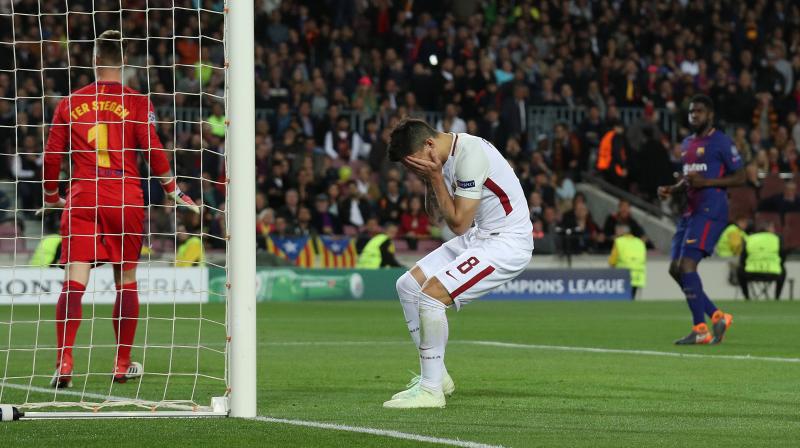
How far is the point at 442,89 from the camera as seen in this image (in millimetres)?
28188

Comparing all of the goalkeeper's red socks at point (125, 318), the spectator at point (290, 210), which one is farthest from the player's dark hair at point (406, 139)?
the spectator at point (290, 210)

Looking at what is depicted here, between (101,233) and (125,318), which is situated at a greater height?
(101,233)

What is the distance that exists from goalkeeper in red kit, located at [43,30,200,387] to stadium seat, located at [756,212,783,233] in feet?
66.9

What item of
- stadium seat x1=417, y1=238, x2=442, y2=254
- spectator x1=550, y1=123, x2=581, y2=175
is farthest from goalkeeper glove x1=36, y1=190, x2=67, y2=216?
spectator x1=550, y1=123, x2=581, y2=175

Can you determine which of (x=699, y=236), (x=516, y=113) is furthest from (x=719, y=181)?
(x=516, y=113)

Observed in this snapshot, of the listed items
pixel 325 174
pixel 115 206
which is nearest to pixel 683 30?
pixel 325 174

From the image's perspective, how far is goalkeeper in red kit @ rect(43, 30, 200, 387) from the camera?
878cm

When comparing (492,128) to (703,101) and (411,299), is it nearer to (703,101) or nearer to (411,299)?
(703,101)

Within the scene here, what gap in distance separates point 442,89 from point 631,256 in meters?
5.14

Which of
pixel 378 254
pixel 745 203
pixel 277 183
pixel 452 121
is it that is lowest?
pixel 378 254

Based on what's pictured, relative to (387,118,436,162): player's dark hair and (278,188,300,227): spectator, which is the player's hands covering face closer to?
(387,118,436,162): player's dark hair

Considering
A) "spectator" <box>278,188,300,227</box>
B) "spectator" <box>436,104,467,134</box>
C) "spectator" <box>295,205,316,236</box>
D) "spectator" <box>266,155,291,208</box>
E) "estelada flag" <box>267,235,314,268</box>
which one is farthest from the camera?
"spectator" <box>436,104,467,134</box>

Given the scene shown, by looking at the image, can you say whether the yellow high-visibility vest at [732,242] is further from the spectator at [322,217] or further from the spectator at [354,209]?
the spectator at [322,217]

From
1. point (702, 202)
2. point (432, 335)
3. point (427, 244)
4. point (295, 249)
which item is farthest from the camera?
point (427, 244)
